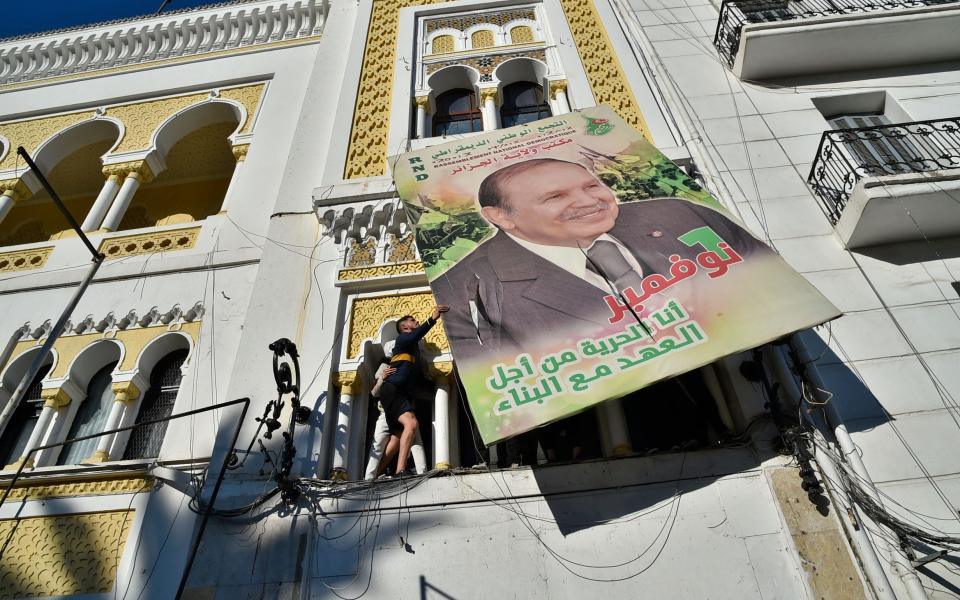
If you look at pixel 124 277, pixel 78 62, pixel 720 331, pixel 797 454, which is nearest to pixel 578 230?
pixel 720 331

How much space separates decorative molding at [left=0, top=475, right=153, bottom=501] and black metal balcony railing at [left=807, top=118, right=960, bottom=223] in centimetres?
595

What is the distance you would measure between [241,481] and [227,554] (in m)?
0.48

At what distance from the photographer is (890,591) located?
315 cm

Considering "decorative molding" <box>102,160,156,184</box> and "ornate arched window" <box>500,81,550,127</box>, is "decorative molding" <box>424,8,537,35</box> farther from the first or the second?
"decorative molding" <box>102,160,156,184</box>

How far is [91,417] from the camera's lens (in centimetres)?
523

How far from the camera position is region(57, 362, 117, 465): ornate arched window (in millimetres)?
5023

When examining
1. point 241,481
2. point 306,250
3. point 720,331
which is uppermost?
point 306,250

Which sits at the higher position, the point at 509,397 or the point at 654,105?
the point at 654,105

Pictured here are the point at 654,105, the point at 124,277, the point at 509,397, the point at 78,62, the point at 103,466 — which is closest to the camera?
the point at 509,397

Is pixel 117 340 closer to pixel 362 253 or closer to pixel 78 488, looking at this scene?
pixel 78 488

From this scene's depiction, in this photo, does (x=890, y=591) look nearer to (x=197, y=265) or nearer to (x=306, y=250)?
(x=306, y=250)

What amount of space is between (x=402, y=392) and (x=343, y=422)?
510mm

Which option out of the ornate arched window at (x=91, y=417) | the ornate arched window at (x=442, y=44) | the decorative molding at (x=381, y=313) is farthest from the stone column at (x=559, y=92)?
the ornate arched window at (x=91, y=417)

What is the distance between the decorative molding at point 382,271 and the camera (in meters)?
5.15
